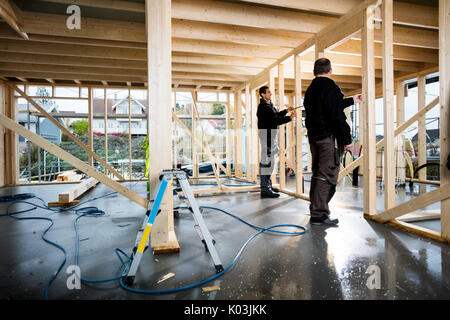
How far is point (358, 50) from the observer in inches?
195

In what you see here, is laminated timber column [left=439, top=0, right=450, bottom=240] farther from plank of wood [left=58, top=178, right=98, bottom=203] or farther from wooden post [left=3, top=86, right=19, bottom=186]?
wooden post [left=3, top=86, right=19, bottom=186]

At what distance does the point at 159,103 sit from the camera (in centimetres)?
219

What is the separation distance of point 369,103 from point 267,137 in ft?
6.26

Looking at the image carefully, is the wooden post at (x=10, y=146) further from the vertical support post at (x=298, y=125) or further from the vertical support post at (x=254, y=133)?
the vertical support post at (x=298, y=125)

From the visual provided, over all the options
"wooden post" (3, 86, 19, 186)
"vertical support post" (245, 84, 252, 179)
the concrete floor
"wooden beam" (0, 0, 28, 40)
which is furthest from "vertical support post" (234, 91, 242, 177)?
"wooden post" (3, 86, 19, 186)

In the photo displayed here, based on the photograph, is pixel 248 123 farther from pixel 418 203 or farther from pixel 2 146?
pixel 2 146

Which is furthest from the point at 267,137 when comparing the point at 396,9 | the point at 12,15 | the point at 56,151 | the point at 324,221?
the point at 12,15

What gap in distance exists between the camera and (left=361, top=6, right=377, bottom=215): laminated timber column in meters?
3.04

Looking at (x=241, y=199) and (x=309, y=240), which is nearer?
(x=309, y=240)

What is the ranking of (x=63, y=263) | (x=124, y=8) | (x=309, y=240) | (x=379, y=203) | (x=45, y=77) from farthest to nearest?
(x=45, y=77), (x=379, y=203), (x=124, y=8), (x=309, y=240), (x=63, y=263)
